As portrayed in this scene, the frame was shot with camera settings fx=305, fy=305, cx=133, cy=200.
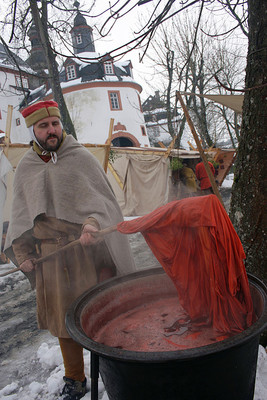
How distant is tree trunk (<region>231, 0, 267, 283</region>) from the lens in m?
2.66

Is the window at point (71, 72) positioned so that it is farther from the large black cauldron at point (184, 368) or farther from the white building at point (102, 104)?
the large black cauldron at point (184, 368)

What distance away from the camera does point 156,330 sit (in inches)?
84.3

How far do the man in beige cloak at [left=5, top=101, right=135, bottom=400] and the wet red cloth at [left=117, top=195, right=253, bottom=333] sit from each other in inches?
22.8

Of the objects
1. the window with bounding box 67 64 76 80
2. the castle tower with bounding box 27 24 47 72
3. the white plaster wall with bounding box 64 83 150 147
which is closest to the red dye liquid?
the castle tower with bounding box 27 24 47 72

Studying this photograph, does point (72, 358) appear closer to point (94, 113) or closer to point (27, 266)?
point (27, 266)

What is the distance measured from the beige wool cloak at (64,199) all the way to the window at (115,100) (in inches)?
1055

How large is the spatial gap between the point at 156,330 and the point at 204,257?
70 centimetres

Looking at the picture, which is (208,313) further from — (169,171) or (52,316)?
(169,171)

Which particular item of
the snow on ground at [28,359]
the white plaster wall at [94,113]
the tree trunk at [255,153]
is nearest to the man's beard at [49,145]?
the snow on ground at [28,359]

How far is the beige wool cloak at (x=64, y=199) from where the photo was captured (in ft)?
8.00

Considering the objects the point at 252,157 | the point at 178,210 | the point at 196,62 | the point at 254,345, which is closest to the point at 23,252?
the point at 178,210

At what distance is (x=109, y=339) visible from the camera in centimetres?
212

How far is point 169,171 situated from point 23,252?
8739mm

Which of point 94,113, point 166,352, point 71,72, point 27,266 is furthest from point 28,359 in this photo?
point 71,72
